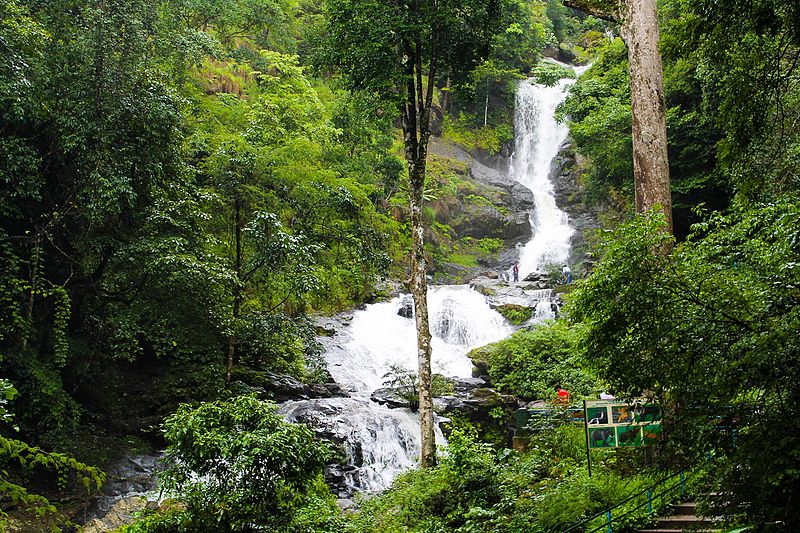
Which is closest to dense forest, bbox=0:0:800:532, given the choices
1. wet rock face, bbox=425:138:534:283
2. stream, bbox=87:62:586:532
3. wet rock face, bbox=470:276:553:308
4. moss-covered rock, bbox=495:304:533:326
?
stream, bbox=87:62:586:532

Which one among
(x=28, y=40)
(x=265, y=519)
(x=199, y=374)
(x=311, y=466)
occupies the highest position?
(x=28, y=40)

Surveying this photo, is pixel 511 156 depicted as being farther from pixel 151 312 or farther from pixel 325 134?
pixel 151 312

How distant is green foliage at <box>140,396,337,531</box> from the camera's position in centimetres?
655

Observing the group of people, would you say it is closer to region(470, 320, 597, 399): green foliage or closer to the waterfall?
the waterfall

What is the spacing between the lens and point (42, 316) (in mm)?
11586

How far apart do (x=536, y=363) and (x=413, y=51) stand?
793cm

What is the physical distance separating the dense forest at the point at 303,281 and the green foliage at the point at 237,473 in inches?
1.2

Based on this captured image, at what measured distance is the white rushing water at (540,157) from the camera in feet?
109

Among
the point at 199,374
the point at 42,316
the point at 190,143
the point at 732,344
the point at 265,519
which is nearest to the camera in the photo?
the point at 732,344

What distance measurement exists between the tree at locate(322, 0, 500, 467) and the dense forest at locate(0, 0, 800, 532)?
0.06m

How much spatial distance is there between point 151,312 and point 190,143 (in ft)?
14.1

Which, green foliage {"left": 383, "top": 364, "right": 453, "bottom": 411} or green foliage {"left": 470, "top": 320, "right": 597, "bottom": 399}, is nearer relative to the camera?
green foliage {"left": 470, "top": 320, "right": 597, "bottom": 399}

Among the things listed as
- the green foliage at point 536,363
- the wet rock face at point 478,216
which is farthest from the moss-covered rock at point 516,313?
the wet rock face at point 478,216

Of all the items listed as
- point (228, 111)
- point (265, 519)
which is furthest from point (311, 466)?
point (228, 111)
